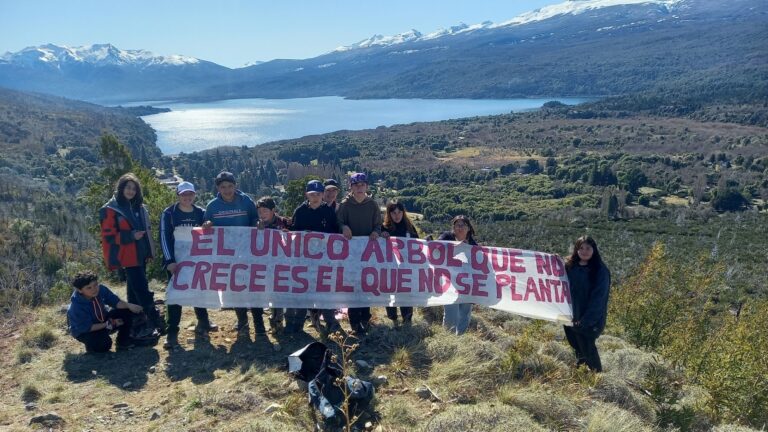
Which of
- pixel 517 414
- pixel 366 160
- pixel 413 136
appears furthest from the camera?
pixel 413 136

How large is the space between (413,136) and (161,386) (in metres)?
150

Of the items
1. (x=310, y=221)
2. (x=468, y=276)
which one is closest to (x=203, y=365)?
(x=310, y=221)

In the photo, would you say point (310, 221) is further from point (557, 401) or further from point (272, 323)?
point (557, 401)

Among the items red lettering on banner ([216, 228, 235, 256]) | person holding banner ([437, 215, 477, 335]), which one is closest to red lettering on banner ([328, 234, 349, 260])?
red lettering on banner ([216, 228, 235, 256])

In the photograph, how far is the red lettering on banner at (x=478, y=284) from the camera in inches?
269

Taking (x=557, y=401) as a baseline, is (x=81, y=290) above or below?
above

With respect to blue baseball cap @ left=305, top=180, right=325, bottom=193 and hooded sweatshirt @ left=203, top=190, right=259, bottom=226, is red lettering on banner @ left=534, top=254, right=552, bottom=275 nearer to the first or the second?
blue baseball cap @ left=305, top=180, right=325, bottom=193

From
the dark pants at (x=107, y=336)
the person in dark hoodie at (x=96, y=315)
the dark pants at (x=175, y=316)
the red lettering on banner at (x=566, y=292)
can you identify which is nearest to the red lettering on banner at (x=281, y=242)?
the dark pants at (x=175, y=316)

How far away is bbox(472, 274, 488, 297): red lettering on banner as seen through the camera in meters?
6.84

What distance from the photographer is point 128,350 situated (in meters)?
6.30

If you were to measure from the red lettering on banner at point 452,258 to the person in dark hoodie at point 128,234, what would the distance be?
12.4 feet

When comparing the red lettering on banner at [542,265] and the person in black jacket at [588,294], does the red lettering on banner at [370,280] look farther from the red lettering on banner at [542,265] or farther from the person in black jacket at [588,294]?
the person in black jacket at [588,294]

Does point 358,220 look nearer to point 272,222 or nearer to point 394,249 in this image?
point 394,249

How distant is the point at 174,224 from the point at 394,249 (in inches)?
110
